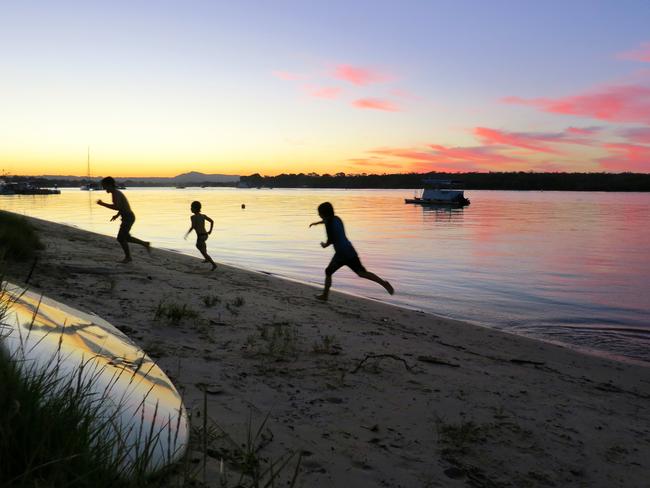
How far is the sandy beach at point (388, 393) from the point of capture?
3.39m

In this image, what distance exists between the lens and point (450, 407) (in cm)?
441

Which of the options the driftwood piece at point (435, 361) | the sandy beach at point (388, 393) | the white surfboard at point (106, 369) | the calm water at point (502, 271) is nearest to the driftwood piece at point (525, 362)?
the sandy beach at point (388, 393)

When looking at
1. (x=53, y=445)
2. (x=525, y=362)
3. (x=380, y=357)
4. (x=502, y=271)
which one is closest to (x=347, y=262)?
(x=525, y=362)

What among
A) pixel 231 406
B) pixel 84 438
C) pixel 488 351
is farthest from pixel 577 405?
pixel 84 438

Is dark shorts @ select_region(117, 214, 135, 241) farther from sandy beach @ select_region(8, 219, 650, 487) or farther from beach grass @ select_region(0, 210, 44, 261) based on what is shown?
sandy beach @ select_region(8, 219, 650, 487)

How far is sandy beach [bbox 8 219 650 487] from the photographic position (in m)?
3.39

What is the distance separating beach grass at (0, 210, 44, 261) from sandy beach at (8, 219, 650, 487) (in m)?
0.75

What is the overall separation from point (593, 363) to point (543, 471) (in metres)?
4.43

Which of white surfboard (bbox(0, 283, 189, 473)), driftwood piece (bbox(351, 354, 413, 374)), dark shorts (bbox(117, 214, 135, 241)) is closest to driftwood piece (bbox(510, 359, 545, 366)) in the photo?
driftwood piece (bbox(351, 354, 413, 374))

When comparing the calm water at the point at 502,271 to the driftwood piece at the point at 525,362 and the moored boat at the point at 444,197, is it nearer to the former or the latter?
the driftwood piece at the point at 525,362

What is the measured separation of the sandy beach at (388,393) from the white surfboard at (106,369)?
31cm

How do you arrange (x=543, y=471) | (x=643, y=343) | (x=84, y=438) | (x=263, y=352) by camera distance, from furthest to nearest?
(x=643, y=343), (x=263, y=352), (x=543, y=471), (x=84, y=438)

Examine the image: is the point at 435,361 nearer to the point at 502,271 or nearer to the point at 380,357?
the point at 380,357

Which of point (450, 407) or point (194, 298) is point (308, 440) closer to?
point (450, 407)
